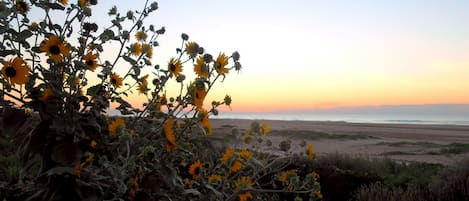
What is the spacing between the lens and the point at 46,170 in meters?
1.84

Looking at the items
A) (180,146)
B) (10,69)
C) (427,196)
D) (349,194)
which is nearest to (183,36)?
(180,146)

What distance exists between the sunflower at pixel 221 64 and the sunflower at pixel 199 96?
0.24m

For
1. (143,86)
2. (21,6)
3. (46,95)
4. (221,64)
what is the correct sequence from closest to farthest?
1. (46,95)
2. (21,6)
3. (221,64)
4. (143,86)

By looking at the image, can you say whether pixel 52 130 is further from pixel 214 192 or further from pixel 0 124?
pixel 214 192

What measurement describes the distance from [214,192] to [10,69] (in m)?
1.30

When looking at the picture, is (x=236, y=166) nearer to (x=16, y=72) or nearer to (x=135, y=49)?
→ (x=135, y=49)

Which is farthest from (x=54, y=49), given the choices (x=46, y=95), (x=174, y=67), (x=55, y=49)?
(x=174, y=67)

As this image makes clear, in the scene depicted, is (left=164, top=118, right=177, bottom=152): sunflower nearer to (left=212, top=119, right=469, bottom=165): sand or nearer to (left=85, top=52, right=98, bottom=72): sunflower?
(left=85, top=52, right=98, bottom=72): sunflower

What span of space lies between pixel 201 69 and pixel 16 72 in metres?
0.87

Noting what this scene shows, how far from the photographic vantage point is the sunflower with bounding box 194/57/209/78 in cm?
235

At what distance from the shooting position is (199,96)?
222cm

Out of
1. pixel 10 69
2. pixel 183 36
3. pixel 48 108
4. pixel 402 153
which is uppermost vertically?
pixel 183 36

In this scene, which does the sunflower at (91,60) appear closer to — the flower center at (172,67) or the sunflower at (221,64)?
the flower center at (172,67)

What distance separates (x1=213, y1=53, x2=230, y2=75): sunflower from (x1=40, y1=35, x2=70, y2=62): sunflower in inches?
29.6
